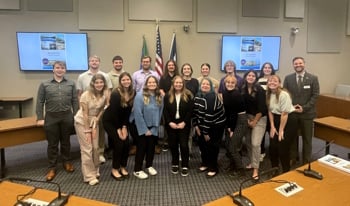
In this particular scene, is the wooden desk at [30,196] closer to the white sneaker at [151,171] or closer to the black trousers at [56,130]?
the black trousers at [56,130]

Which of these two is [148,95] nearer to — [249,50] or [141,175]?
[141,175]

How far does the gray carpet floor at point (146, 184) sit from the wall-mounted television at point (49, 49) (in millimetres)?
2053

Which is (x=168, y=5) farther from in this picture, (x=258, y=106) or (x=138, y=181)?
(x=138, y=181)

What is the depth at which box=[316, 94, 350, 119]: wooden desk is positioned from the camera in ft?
20.1

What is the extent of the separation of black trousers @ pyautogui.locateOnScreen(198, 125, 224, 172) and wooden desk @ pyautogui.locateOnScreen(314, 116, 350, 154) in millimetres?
1450

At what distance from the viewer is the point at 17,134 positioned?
3816 mm

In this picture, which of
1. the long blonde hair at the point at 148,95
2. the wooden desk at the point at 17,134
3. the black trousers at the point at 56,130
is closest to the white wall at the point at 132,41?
the wooden desk at the point at 17,134

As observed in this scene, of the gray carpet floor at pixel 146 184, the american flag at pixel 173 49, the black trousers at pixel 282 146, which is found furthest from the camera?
the american flag at pixel 173 49

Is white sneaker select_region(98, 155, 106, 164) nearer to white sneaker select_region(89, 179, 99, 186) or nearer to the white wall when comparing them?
white sneaker select_region(89, 179, 99, 186)

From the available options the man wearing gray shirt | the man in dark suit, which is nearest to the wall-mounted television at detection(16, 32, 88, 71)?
the man wearing gray shirt

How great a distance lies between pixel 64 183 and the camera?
3641 millimetres

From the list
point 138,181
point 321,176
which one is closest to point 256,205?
point 321,176

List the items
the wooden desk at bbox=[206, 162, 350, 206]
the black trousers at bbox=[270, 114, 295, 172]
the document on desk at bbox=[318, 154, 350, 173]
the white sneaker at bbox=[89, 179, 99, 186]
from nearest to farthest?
the wooden desk at bbox=[206, 162, 350, 206]
the document on desk at bbox=[318, 154, 350, 173]
the black trousers at bbox=[270, 114, 295, 172]
the white sneaker at bbox=[89, 179, 99, 186]

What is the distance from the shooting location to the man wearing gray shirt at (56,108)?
363 centimetres
